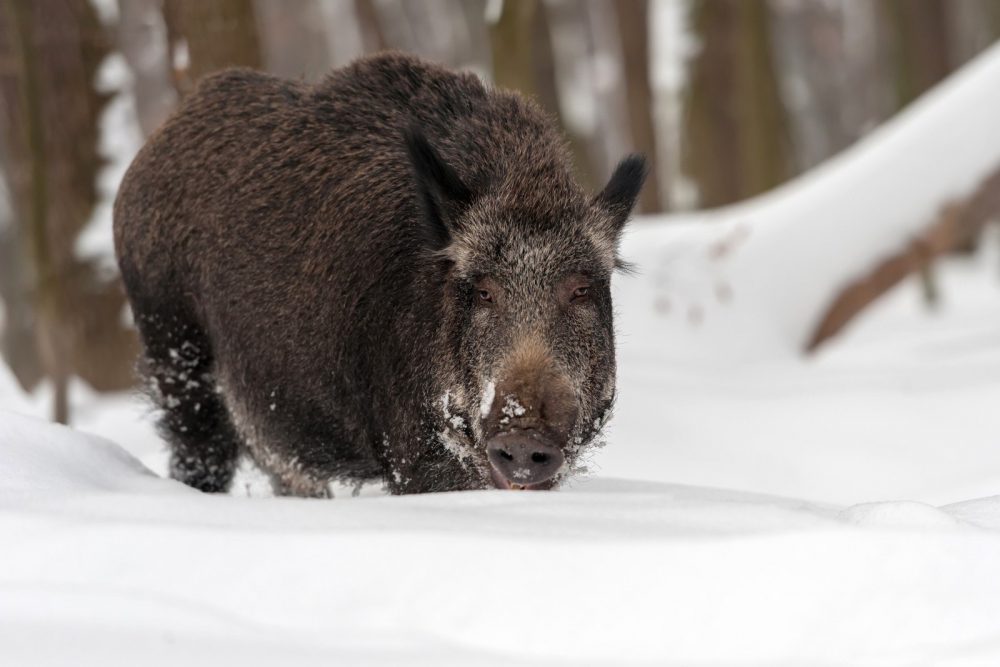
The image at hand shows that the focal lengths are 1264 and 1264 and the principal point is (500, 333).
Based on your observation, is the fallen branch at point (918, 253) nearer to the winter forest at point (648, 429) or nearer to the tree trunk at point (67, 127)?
the winter forest at point (648, 429)

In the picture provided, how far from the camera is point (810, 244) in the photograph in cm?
1073

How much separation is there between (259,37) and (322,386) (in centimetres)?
295

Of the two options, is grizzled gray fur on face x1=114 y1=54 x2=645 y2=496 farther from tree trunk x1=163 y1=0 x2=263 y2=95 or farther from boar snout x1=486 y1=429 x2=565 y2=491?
tree trunk x1=163 y1=0 x2=263 y2=95

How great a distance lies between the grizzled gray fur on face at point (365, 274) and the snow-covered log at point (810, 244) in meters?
5.35

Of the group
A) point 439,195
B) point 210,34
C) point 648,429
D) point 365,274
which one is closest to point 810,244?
point 648,429

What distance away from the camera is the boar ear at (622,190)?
476 cm

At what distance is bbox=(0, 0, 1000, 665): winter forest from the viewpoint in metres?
2.33

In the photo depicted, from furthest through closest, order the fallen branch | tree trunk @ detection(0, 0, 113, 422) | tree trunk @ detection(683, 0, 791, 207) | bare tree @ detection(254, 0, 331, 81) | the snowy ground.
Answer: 1. bare tree @ detection(254, 0, 331, 81)
2. tree trunk @ detection(683, 0, 791, 207)
3. the fallen branch
4. tree trunk @ detection(0, 0, 113, 422)
5. the snowy ground

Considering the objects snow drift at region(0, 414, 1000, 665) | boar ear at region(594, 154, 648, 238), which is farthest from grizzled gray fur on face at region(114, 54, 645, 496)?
snow drift at region(0, 414, 1000, 665)

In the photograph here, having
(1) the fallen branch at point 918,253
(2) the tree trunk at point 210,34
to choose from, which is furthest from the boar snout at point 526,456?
(1) the fallen branch at point 918,253

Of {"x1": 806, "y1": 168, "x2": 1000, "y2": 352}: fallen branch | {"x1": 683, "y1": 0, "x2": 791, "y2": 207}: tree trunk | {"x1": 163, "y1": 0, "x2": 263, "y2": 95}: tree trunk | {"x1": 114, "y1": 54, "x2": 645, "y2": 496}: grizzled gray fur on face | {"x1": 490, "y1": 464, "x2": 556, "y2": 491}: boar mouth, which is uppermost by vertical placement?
{"x1": 683, "y1": 0, "x2": 791, "y2": 207}: tree trunk

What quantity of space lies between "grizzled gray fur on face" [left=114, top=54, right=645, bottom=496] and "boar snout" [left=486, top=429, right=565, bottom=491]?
141 millimetres

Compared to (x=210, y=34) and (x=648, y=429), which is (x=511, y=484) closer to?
(x=648, y=429)

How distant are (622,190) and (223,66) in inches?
120
